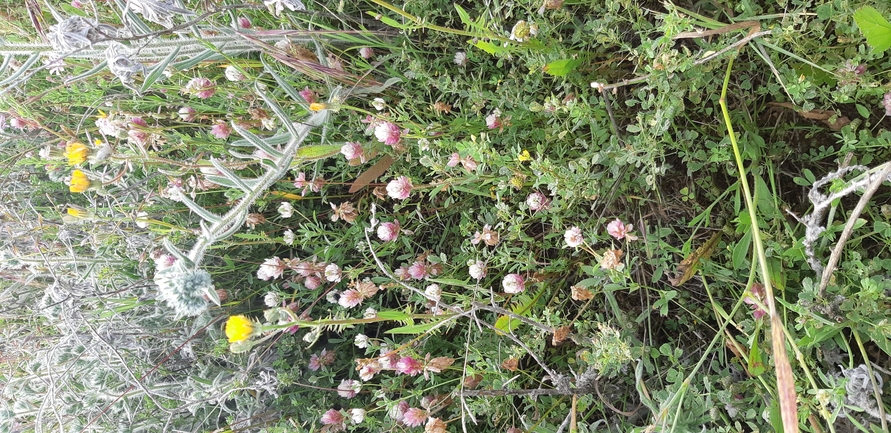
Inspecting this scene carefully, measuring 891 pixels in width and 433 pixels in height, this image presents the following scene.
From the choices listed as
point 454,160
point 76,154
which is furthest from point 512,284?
point 76,154

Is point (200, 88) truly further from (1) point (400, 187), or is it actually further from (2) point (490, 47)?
(2) point (490, 47)

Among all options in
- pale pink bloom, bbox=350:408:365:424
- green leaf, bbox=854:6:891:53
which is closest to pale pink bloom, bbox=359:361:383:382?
pale pink bloom, bbox=350:408:365:424

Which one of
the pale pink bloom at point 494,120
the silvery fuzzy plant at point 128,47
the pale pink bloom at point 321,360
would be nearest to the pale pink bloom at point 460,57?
the pale pink bloom at point 494,120

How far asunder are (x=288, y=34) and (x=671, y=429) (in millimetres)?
1465

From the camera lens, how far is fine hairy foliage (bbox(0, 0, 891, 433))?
1216mm

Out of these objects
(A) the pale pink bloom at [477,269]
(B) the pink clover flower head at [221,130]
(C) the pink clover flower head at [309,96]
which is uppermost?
(C) the pink clover flower head at [309,96]

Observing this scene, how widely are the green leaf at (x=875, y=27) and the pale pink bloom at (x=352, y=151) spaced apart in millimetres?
1294

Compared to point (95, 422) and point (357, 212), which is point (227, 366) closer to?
point (95, 422)

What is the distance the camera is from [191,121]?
6.24 feet

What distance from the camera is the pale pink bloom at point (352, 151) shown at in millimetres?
1542

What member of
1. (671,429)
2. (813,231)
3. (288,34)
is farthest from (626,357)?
(288,34)

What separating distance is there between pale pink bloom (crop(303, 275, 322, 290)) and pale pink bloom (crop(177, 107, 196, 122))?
72cm

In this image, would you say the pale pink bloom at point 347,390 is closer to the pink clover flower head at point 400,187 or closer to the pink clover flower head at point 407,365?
the pink clover flower head at point 407,365

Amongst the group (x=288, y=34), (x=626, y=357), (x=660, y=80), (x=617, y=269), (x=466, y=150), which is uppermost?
(x=660, y=80)
